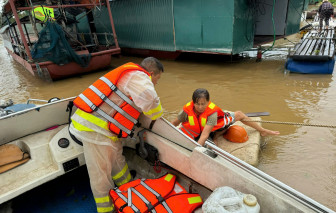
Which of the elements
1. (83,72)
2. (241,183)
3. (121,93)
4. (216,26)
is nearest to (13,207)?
(121,93)

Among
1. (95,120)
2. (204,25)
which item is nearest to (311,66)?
(204,25)

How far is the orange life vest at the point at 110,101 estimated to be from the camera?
2.07 meters

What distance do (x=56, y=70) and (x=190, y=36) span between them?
4.80 metres

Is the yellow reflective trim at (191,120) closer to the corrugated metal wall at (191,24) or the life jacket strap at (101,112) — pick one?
the life jacket strap at (101,112)

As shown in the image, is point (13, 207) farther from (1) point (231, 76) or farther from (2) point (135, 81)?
(1) point (231, 76)

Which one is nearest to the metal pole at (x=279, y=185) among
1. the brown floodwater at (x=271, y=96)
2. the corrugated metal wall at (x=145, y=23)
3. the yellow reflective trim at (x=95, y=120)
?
the yellow reflective trim at (x=95, y=120)

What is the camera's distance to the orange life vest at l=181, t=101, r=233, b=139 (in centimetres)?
284

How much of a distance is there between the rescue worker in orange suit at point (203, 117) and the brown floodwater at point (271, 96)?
669 millimetres

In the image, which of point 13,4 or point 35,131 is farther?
point 13,4

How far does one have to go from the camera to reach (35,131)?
3.14 meters

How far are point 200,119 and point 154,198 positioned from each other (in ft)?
3.83

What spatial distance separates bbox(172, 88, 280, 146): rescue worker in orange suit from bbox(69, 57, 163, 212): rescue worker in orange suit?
27.4 inches

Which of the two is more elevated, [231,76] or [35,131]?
[35,131]

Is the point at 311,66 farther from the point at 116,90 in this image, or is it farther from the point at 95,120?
the point at 95,120
